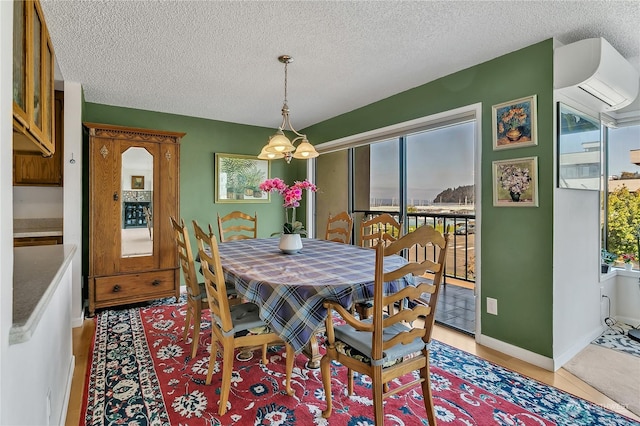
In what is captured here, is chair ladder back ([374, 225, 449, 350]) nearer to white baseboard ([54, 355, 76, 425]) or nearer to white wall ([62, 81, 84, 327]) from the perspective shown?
white baseboard ([54, 355, 76, 425])

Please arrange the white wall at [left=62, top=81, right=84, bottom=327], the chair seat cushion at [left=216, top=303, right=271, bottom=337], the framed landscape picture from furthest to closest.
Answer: the framed landscape picture, the white wall at [left=62, top=81, right=84, bottom=327], the chair seat cushion at [left=216, top=303, right=271, bottom=337]

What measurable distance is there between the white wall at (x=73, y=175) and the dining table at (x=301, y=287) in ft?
6.42

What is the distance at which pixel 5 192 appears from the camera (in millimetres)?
805

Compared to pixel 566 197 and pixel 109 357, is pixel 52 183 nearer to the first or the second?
pixel 109 357

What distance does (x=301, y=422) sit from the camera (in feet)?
5.64

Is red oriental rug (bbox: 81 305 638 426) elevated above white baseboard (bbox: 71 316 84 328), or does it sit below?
below

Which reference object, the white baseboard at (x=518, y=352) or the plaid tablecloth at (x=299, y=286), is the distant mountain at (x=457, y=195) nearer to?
the white baseboard at (x=518, y=352)

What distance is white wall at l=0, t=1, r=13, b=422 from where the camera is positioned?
77 cm

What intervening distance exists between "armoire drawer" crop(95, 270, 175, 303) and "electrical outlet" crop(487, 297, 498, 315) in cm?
335

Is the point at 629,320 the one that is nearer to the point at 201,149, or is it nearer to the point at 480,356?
the point at 480,356

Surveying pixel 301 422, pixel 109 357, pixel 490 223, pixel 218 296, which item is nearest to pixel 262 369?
pixel 301 422

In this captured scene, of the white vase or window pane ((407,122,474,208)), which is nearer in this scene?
the white vase

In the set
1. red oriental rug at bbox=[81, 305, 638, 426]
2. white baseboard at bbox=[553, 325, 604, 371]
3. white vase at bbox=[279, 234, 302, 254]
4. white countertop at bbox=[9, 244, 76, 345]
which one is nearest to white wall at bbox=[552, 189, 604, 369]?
white baseboard at bbox=[553, 325, 604, 371]

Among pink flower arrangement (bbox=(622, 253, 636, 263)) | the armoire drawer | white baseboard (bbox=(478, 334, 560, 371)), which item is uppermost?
pink flower arrangement (bbox=(622, 253, 636, 263))
